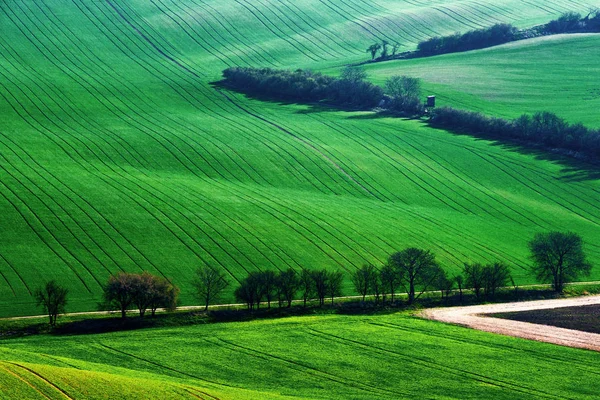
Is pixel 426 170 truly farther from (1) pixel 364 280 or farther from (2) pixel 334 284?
(2) pixel 334 284

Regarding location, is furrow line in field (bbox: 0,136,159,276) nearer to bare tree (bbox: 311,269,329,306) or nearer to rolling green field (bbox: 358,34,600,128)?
bare tree (bbox: 311,269,329,306)

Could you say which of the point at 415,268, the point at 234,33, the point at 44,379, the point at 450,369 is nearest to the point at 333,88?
the point at 234,33

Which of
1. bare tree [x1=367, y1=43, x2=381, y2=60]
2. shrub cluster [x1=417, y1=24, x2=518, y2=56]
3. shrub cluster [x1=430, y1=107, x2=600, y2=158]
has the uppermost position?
shrub cluster [x1=417, y1=24, x2=518, y2=56]

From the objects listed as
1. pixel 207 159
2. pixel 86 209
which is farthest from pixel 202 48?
pixel 86 209

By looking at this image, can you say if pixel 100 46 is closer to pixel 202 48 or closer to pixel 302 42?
pixel 202 48

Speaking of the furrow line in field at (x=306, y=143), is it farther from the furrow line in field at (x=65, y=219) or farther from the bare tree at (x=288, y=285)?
the bare tree at (x=288, y=285)

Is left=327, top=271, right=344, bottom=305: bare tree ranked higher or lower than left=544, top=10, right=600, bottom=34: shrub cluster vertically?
lower

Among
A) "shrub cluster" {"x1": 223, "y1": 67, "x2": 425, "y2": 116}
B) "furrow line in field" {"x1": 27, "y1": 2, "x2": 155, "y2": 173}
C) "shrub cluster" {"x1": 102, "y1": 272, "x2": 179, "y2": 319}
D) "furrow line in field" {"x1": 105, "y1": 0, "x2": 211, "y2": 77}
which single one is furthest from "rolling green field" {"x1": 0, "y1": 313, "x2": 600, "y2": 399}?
"furrow line in field" {"x1": 105, "y1": 0, "x2": 211, "y2": 77}
